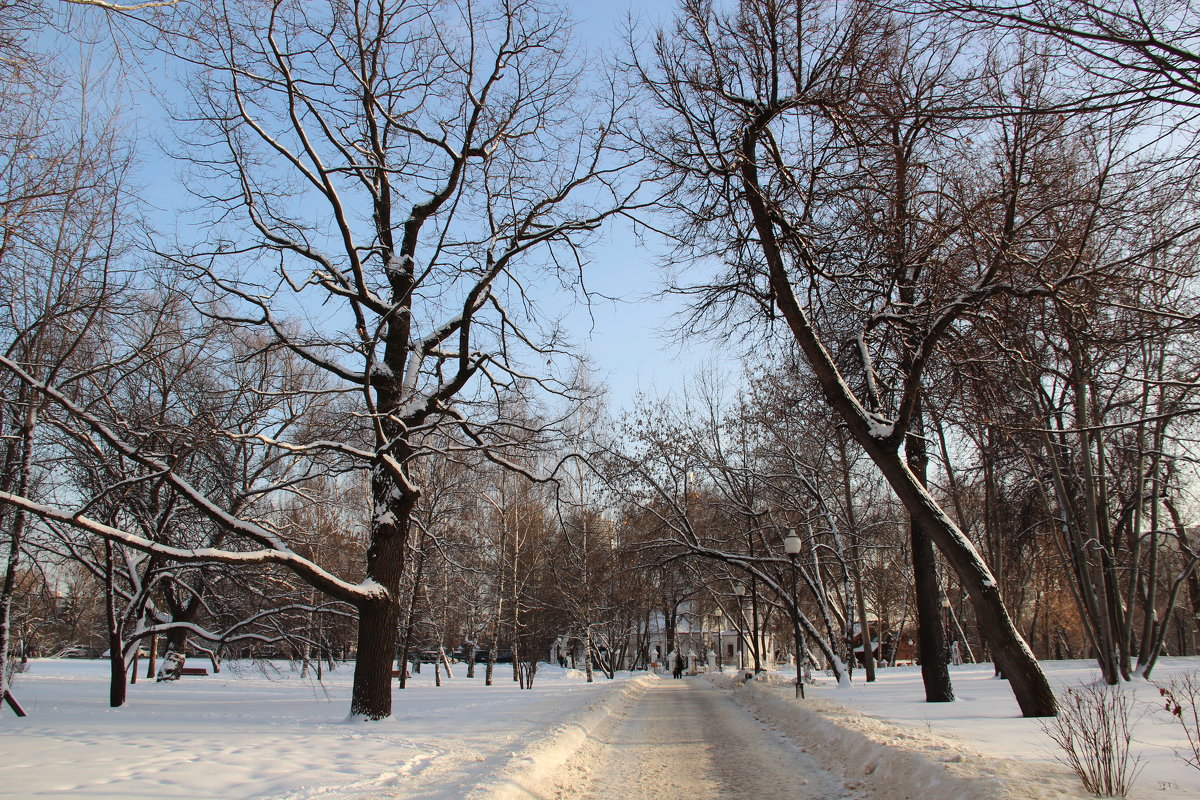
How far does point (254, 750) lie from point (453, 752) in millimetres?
2163

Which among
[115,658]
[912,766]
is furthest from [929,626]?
[115,658]

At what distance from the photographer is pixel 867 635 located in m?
22.1

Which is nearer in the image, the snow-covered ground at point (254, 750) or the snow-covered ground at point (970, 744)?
the snow-covered ground at point (970, 744)

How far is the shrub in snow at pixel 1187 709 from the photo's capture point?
479 centimetres

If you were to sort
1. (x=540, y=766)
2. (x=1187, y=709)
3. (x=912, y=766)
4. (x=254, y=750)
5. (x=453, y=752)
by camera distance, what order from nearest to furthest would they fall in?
(x=912, y=766) → (x=540, y=766) → (x=254, y=750) → (x=453, y=752) → (x=1187, y=709)

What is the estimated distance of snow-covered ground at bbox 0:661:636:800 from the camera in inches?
235

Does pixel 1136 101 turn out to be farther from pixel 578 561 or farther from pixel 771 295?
pixel 578 561

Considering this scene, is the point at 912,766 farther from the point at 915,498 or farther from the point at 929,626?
the point at 929,626

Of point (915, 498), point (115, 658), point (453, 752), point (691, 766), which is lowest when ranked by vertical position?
point (691, 766)

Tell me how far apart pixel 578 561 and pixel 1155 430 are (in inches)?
817

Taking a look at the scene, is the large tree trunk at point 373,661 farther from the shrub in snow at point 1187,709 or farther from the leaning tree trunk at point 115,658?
the shrub in snow at point 1187,709

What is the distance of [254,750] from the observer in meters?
7.73

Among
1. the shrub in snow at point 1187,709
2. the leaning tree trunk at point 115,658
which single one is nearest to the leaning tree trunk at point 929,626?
the shrub in snow at point 1187,709

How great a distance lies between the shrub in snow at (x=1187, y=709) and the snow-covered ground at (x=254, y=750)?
5.28 m
